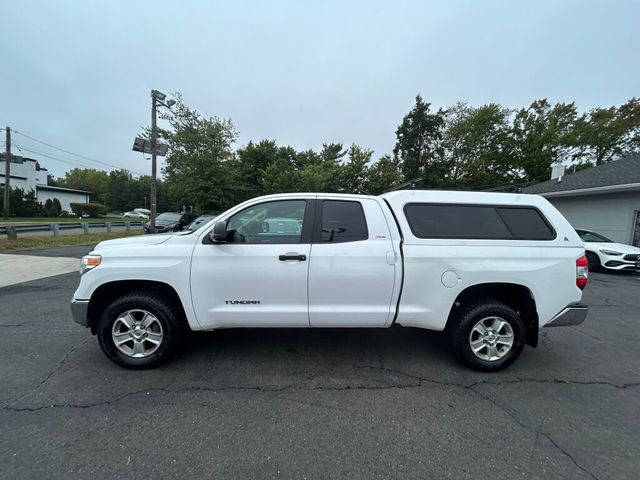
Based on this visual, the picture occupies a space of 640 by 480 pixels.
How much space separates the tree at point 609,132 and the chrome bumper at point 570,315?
110ft

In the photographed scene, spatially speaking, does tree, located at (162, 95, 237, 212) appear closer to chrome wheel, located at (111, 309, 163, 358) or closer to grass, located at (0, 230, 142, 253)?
grass, located at (0, 230, 142, 253)

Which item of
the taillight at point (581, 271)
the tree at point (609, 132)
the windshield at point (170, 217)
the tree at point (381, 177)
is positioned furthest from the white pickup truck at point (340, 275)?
the tree at point (609, 132)

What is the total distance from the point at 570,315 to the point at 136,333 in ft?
15.0

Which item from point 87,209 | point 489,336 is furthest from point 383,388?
point 87,209

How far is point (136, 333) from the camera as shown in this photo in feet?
9.87

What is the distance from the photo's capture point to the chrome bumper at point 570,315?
10.1 feet

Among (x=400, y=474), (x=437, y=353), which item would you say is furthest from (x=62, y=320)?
(x=437, y=353)

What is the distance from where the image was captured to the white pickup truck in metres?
2.93

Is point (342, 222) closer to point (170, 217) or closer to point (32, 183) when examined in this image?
point (170, 217)

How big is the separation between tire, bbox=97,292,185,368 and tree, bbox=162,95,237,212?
706 inches

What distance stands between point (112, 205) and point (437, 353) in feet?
271

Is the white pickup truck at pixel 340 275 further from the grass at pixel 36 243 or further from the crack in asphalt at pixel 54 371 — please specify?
the grass at pixel 36 243

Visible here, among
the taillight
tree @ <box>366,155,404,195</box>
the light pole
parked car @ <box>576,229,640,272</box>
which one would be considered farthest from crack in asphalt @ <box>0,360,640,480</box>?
tree @ <box>366,155,404,195</box>

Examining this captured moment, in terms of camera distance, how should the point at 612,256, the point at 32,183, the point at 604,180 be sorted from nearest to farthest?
the point at 612,256 < the point at 604,180 < the point at 32,183
